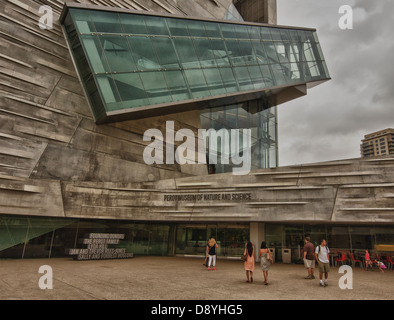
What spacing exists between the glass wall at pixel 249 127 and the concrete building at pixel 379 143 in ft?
573

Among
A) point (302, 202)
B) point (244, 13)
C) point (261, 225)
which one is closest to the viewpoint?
point (302, 202)

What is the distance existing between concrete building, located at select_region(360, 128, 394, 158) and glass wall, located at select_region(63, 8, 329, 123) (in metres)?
178

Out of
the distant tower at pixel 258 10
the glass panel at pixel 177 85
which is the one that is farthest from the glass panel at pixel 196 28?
the distant tower at pixel 258 10

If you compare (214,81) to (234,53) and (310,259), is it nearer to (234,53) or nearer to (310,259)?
(234,53)

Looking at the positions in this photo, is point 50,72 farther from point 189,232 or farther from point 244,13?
point 244,13

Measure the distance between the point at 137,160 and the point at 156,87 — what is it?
5.80 metres

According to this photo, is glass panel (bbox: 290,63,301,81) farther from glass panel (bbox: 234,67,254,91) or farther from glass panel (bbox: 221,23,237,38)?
glass panel (bbox: 221,23,237,38)

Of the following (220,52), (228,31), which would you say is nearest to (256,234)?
(220,52)

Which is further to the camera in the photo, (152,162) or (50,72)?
(152,162)

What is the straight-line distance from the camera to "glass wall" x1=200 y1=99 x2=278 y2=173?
25.5m

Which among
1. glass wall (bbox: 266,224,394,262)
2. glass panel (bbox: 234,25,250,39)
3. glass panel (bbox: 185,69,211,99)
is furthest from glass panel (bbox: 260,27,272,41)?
glass wall (bbox: 266,224,394,262)

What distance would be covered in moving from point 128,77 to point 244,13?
28254 millimetres
